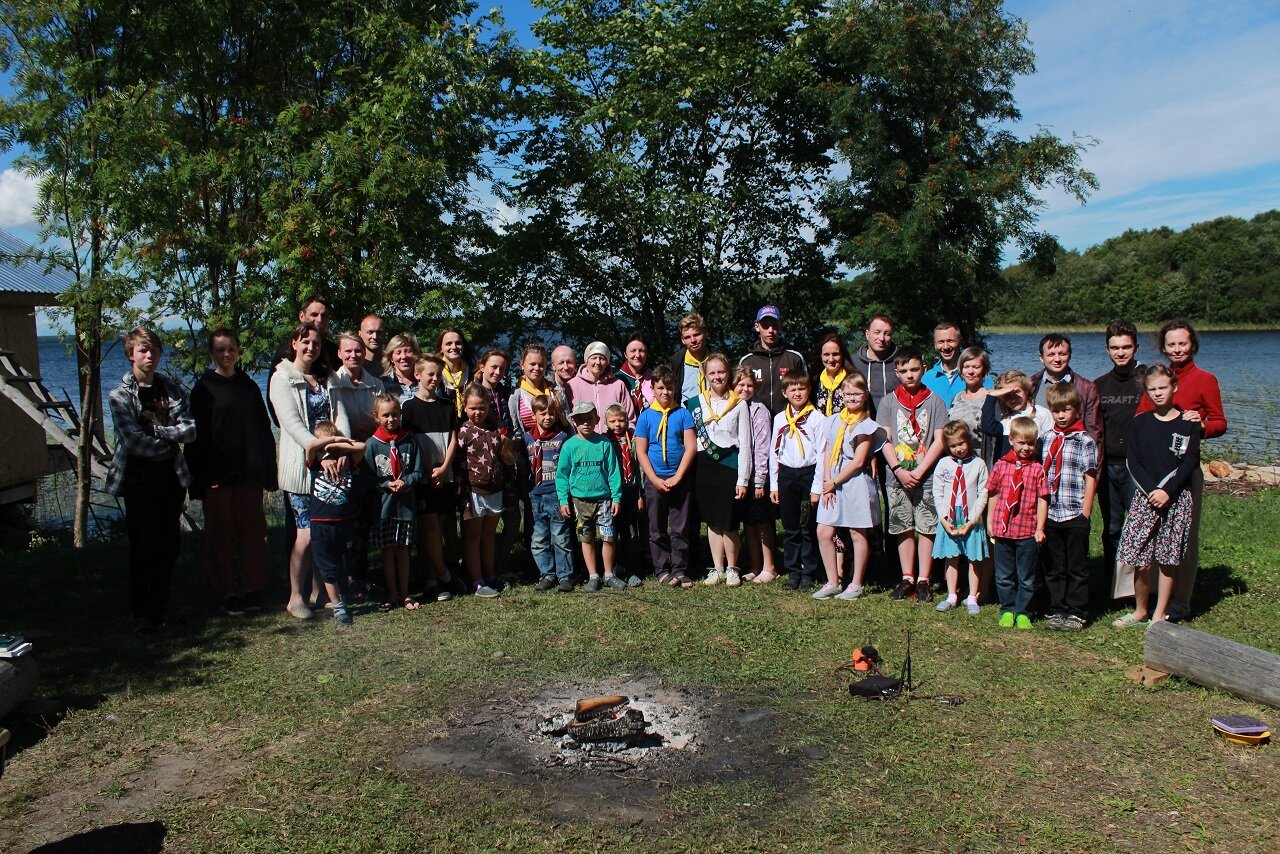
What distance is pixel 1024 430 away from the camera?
639 centimetres

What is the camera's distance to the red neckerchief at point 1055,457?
6430 mm

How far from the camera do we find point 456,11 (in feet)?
36.2

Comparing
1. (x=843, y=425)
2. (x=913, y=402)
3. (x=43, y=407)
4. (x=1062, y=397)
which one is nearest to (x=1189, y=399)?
(x=1062, y=397)

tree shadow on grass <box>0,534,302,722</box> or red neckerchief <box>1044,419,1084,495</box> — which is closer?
tree shadow on grass <box>0,534,302,722</box>

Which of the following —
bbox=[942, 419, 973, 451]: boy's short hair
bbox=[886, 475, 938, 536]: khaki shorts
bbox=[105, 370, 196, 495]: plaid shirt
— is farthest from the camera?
bbox=[886, 475, 938, 536]: khaki shorts

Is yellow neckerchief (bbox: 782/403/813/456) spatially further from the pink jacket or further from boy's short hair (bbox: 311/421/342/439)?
boy's short hair (bbox: 311/421/342/439)

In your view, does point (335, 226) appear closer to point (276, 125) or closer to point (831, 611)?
point (276, 125)

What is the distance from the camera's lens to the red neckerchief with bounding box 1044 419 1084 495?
21.1ft

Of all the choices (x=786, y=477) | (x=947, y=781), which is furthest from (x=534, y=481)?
(x=947, y=781)

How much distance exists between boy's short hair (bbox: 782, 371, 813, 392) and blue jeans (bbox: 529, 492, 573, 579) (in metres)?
2.04

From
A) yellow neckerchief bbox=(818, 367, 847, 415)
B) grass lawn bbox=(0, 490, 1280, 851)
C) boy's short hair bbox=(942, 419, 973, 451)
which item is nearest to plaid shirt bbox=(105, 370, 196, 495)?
grass lawn bbox=(0, 490, 1280, 851)

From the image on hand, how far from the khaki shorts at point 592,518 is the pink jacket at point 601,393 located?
690 millimetres

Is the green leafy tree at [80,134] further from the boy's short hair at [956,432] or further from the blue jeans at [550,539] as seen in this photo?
the boy's short hair at [956,432]

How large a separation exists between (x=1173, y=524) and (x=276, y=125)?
9.05 metres
